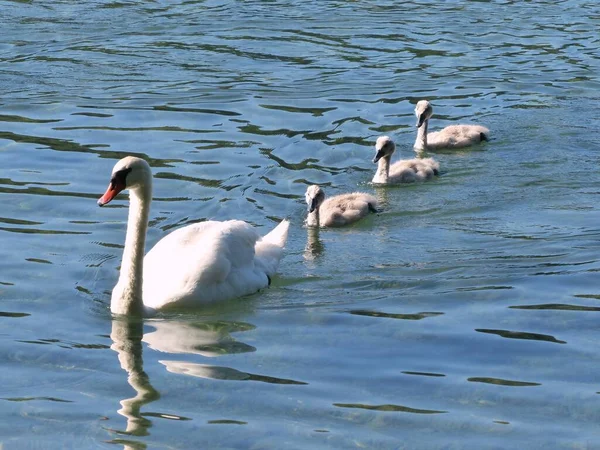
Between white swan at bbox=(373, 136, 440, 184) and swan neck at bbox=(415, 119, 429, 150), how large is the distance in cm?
97

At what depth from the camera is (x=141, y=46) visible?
19859 mm

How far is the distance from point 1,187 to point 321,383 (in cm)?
594

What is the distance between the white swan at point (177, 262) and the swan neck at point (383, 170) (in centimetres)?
333

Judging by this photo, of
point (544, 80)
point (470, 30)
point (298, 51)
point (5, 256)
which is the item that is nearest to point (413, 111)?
point (544, 80)

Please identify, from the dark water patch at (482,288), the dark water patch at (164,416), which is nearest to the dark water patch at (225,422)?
the dark water patch at (164,416)

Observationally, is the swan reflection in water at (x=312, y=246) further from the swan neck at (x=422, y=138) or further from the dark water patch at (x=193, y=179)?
the swan neck at (x=422, y=138)

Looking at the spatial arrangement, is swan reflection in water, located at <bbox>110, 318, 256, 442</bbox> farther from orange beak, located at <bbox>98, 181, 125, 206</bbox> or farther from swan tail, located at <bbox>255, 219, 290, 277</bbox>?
swan tail, located at <bbox>255, 219, 290, 277</bbox>

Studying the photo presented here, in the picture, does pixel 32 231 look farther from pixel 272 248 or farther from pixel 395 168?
pixel 395 168

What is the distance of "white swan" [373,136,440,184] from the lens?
13445mm

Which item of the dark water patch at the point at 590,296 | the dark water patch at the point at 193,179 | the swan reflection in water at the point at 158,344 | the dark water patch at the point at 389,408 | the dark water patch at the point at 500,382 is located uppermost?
the dark water patch at the point at 193,179

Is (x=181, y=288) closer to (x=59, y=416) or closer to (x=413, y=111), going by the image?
(x=59, y=416)

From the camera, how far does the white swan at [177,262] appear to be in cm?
944

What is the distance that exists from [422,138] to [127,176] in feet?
20.2

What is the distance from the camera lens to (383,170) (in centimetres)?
1358
